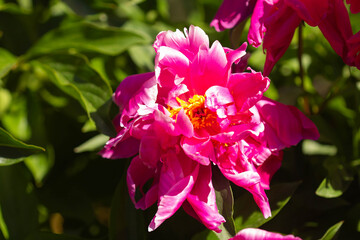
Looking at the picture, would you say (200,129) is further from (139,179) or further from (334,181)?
(334,181)

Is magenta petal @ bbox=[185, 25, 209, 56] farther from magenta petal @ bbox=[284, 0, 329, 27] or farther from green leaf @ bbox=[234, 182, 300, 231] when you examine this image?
green leaf @ bbox=[234, 182, 300, 231]

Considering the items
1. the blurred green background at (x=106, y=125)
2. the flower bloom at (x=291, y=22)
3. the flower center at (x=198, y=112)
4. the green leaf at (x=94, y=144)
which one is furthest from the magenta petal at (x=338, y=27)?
the green leaf at (x=94, y=144)

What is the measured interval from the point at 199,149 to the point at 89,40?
44 centimetres

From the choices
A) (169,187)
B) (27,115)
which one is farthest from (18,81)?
(169,187)

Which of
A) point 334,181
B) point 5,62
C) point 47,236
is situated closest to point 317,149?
point 334,181

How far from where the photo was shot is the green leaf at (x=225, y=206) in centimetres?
68

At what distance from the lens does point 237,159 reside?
680mm

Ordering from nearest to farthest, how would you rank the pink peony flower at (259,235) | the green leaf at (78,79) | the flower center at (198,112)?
the pink peony flower at (259,235)
the flower center at (198,112)
the green leaf at (78,79)

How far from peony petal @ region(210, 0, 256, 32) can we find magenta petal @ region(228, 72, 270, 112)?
127 mm

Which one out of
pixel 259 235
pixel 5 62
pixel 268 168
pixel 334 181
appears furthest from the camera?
pixel 5 62

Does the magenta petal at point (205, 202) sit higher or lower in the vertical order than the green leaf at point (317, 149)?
higher

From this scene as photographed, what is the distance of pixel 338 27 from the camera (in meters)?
0.69

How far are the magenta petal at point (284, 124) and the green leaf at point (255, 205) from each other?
113 mm

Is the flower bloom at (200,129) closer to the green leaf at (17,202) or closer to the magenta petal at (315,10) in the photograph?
the magenta petal at (315,10)
